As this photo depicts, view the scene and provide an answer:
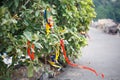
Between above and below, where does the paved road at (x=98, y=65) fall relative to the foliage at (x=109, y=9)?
above

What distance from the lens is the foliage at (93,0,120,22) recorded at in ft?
84.2

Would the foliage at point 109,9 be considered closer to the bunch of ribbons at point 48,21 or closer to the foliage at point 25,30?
the foliage at point 25,30

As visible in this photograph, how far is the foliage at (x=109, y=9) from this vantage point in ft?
84.2

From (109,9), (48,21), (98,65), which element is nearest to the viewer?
(48,21)

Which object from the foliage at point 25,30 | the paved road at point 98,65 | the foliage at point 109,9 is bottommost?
the foliage at point 109,9

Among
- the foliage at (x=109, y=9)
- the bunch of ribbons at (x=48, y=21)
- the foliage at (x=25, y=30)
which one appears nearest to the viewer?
the foliage at (x=25, y=30)

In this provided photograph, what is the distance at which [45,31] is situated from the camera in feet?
12.1

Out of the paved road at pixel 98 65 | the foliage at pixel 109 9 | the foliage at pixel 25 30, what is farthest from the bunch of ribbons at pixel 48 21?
the foliage at pixel 109 9

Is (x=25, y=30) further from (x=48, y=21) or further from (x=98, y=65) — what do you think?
(x=98, y=65)

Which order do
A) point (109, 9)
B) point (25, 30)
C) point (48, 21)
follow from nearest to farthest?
1. point (48, 21)
2. point (25, 30)
3. point (109, 9)

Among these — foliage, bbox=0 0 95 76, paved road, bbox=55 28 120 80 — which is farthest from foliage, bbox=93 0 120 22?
foliage, bbox=0 0 95 76

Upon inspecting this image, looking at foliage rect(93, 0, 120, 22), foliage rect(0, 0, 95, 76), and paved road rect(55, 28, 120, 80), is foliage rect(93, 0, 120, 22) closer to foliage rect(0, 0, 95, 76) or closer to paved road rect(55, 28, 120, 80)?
paved road rect(55, 28, 120, 80)

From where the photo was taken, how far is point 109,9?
26797 millimetres

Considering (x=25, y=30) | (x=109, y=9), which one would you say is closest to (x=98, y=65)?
(x=25, y=30)
